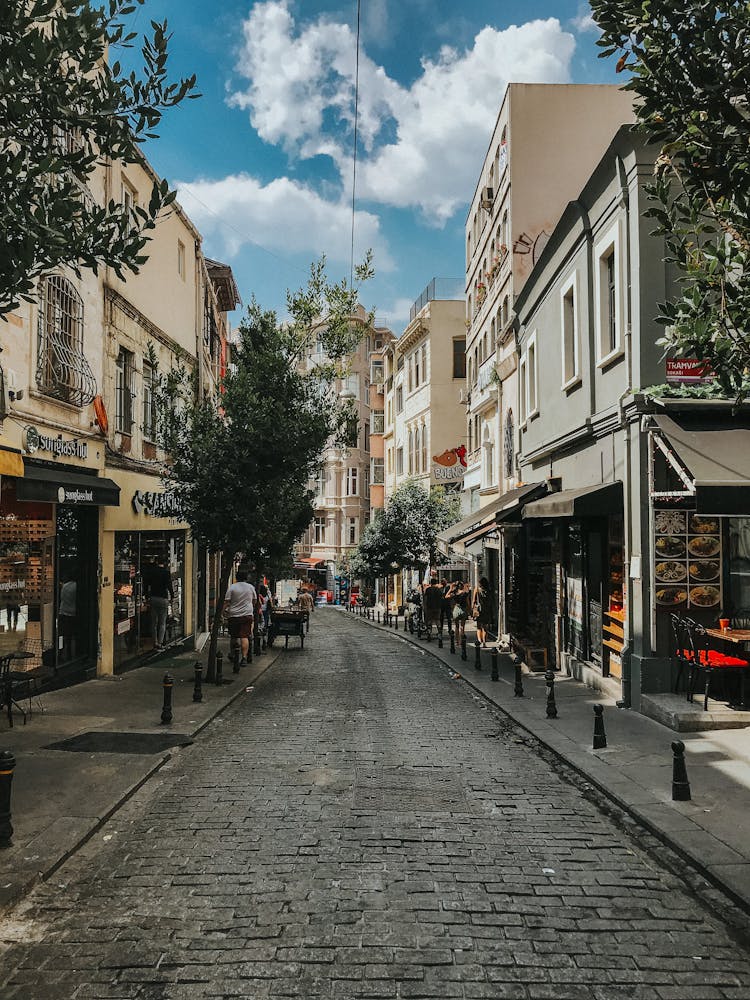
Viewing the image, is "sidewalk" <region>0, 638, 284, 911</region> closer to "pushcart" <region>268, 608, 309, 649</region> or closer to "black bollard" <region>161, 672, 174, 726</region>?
"black bollard" <region>161, 672, 174, 726</region>

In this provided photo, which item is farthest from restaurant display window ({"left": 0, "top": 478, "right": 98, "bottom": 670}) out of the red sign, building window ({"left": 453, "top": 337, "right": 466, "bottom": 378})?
building window ({"left": 453, "top": 337, "right": 466, "bottom": 378})

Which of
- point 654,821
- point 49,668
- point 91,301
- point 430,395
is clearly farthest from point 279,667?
point 430,395

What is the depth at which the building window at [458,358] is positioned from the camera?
42469 millimetres

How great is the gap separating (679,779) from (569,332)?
1101 centimetres

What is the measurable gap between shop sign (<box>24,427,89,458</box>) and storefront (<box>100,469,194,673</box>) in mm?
1676

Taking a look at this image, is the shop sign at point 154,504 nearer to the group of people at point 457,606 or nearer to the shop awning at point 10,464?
the shop awning at point 10,464

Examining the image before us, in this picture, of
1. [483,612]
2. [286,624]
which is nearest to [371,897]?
[286,624]

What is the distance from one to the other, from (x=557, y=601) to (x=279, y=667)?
6.59 meters

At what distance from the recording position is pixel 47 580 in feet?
43.1

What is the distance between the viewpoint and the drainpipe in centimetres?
1203

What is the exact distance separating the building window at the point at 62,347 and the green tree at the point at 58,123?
7.01 meters

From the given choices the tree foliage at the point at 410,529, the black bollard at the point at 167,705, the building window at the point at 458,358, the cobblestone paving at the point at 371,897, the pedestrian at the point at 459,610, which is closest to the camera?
the cobblestone paving at the point at 371,897

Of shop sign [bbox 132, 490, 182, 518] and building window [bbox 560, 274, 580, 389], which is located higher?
building window [bbox 560, 274, 580, 389]

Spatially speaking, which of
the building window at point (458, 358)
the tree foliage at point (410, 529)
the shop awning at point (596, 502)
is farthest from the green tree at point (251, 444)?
the building window at point (458, 358)
